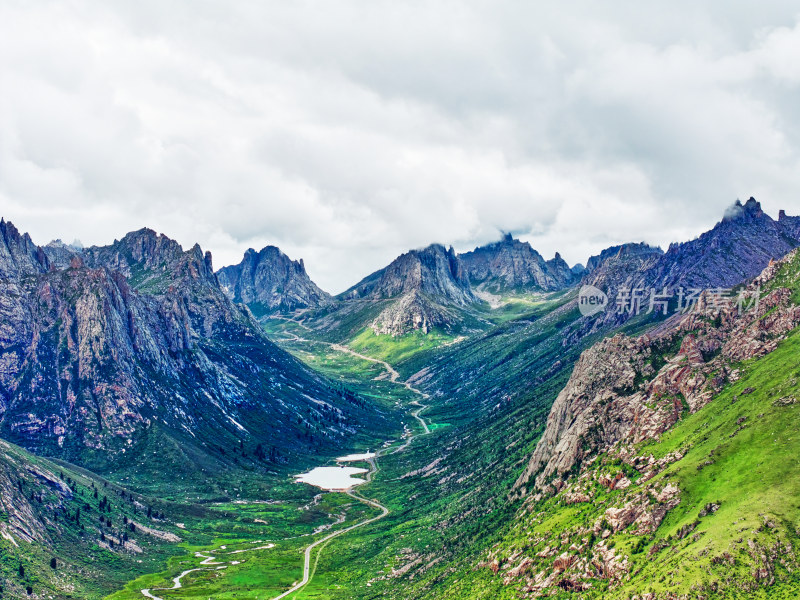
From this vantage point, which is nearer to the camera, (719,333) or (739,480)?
(739,480)

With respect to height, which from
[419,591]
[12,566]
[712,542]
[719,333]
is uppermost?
[12,566]

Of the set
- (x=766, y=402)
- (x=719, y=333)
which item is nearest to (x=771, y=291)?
(x=719, y=333)

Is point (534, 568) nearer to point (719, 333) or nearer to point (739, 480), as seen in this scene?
point (739, 480)

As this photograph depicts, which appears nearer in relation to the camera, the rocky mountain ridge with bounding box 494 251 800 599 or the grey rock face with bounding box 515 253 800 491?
the rocky mountain ridge with bounding box 494 251 800 599

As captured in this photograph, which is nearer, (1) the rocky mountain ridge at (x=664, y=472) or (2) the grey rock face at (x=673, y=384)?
(1) the rocky mountain ridge at (x=664, y=472)

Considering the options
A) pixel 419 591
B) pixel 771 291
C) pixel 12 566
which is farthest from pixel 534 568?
pixel 12 566

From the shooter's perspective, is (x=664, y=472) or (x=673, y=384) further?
(x=673, y=384)

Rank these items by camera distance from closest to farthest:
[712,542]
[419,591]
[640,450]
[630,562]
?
1. [712,542]
2. [630,562]
3. [640,450]
4. [419,591]

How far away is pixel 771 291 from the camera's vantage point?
19650 centimetres

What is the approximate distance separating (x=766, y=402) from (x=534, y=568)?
68240mm

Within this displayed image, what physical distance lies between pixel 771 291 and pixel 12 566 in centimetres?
24480

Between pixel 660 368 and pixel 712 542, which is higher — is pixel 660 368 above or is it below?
above

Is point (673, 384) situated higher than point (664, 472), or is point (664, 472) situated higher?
point (673, 384)

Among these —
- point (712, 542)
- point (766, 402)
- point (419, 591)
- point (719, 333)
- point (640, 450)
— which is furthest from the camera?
point (719, 333)
